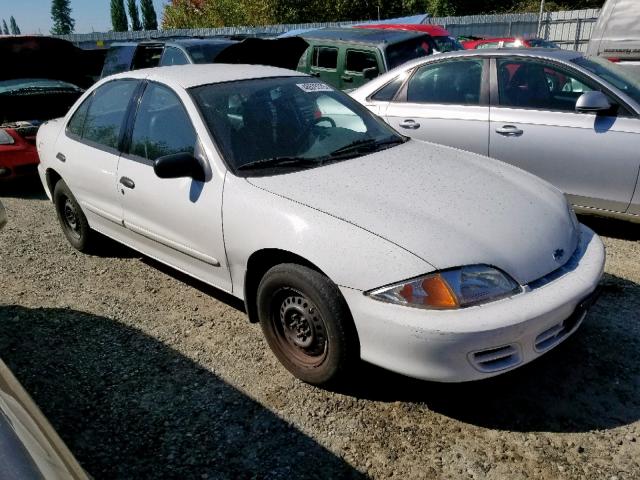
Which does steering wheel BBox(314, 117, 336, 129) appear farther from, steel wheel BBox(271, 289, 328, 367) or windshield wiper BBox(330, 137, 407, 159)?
steel wheel BBox(271, 289, 328, 367)

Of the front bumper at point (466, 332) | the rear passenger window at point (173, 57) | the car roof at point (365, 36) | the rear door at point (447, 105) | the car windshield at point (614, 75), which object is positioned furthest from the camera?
the rear passenger window at point (173, 57)

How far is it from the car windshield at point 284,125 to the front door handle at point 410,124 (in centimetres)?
139

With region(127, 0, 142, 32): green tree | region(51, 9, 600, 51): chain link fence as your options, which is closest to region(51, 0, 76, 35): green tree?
region(127, 0, 142, 32): green tree

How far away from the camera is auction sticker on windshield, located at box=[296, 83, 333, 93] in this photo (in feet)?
12.0

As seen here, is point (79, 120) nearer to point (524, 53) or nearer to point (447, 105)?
point (447, 105)

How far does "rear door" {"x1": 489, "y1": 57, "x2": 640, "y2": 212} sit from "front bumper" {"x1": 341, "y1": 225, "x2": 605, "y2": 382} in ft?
6.87

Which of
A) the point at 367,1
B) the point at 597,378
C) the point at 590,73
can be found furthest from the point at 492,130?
the point at 367,1

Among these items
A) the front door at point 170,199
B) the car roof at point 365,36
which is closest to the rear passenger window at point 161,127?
the front door at point 170,199

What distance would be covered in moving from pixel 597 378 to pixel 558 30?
21.7 meters

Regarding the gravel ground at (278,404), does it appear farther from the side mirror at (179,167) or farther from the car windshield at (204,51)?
A: the car windshield at (204,51)

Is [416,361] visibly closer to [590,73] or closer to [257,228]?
[257,228]

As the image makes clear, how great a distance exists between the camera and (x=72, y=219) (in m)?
4.60

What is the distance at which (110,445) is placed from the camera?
2.47 m

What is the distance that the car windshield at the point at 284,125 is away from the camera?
3.07 meters
